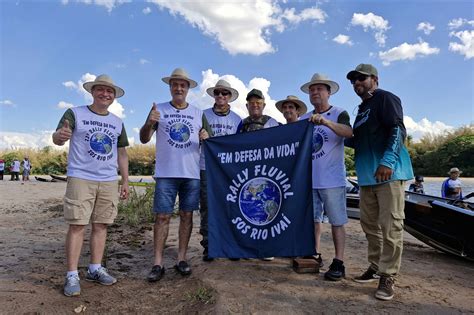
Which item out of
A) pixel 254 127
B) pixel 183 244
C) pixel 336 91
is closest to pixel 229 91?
pixel 254 127

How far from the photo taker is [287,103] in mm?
5016

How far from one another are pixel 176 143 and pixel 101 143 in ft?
2.78

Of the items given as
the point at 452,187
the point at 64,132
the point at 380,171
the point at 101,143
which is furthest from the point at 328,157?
the point at 452,187

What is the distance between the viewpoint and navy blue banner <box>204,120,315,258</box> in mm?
4129

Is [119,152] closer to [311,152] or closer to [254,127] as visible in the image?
[254,127]

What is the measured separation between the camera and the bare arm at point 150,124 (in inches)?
170

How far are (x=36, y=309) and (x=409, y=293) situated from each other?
3.80 m

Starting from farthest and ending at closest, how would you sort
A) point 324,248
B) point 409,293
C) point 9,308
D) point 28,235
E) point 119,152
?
point 28,235
point 324,248
point 119,152
point 409,293
point 9,308

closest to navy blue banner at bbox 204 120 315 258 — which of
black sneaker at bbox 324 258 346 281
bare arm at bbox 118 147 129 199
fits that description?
black sneaker at bbox 324 258 346 281

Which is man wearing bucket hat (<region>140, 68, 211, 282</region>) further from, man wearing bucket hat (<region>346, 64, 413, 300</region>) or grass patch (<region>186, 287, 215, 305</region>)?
man wearing bucket hat (<region>346, 64, 413, 300</region>)

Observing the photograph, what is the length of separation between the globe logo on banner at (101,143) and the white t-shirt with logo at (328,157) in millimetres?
2406

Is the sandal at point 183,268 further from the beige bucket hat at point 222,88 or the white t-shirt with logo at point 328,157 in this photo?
the beige bucket hat at point 222,88

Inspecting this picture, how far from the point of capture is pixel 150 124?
435cm

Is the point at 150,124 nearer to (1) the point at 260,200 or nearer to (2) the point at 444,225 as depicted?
(1) the point at 260,200
